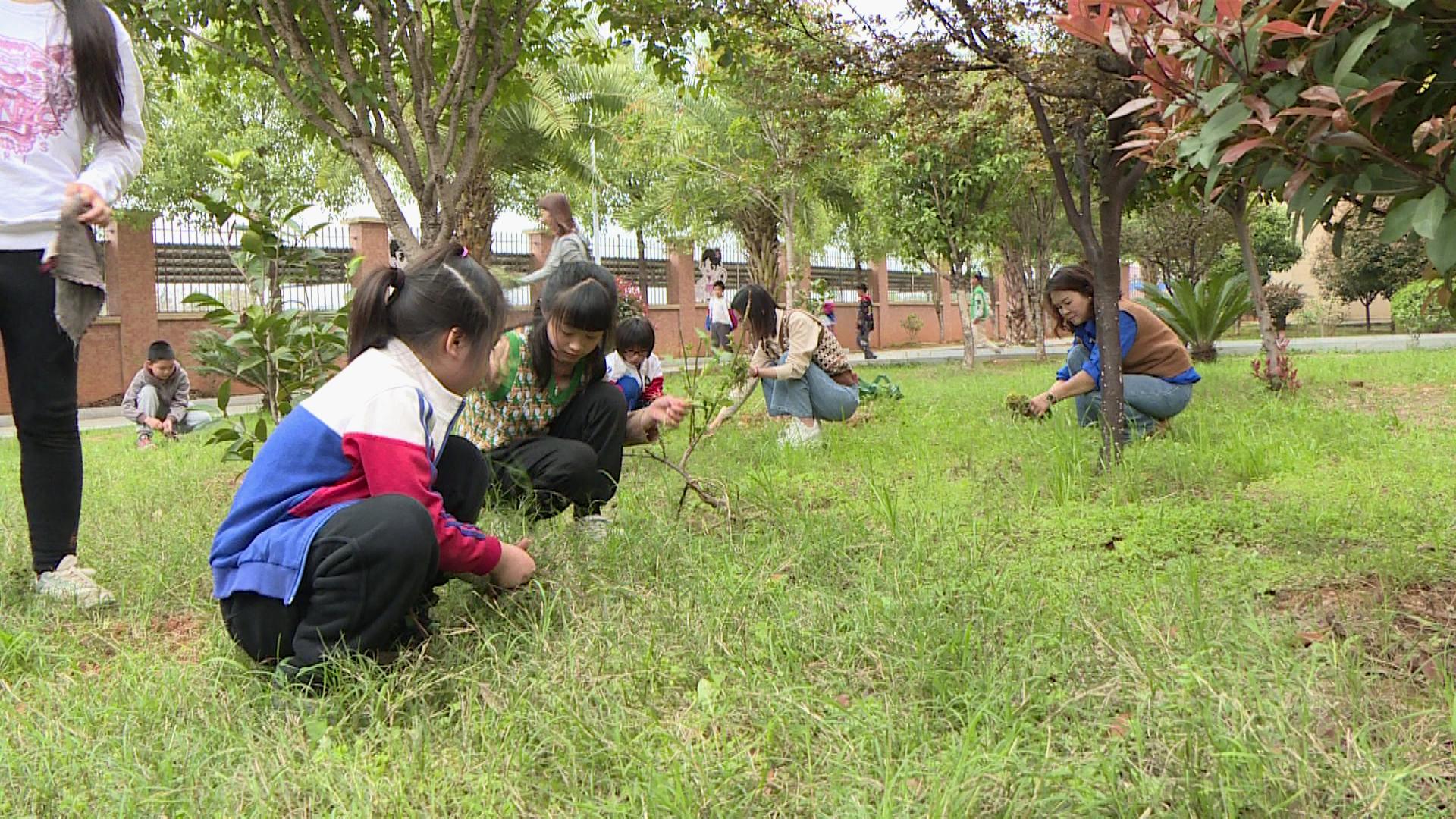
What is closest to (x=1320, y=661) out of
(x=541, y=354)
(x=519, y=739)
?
(x=519, y=739)

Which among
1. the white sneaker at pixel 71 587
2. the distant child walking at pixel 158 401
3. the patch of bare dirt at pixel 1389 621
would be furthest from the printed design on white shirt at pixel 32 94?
the distant child walking at pixel 158 401

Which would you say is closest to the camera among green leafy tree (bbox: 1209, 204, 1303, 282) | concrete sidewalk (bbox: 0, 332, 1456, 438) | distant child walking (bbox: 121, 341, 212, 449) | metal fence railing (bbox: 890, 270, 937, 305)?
distant child walking (bbox: 121, 341, 212, 449)

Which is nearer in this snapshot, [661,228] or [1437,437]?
[1437,437]

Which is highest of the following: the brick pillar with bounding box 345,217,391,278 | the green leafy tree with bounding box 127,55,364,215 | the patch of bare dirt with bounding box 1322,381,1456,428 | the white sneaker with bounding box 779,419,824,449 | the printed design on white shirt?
the green leafy tree with bounding box 127,55,364,215

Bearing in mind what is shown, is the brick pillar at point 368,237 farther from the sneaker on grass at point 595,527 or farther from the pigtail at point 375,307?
the pigtail at point 375,307

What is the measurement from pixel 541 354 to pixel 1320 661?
6.98ft

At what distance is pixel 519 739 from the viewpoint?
1.67m

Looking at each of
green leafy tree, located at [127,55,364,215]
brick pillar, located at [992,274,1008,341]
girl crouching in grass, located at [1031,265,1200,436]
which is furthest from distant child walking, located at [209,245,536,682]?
brick pillar, located at [992,274,1008,341]

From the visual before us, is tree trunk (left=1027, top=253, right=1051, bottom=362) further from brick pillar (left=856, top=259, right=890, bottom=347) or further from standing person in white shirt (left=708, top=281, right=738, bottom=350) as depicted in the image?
standing person in white shirt (left=708, top=281, right=738, bottom=350)

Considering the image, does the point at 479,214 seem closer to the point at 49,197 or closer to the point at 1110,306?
the point at 1110,306

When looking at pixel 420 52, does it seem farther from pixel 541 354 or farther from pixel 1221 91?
pixel 1221 91

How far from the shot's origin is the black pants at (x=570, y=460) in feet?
9.79

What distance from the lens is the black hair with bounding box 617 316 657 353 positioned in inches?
164

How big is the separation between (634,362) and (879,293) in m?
23.2
